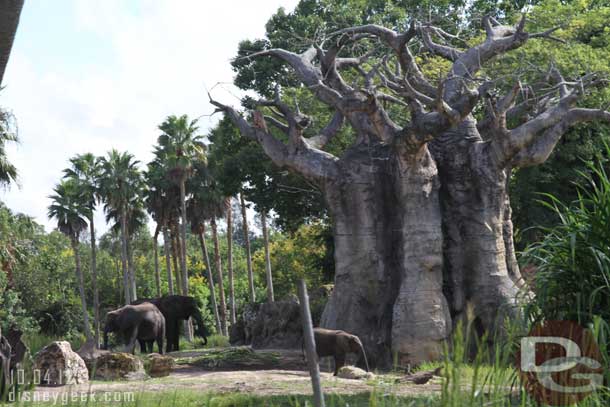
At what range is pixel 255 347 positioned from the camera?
2552 cm

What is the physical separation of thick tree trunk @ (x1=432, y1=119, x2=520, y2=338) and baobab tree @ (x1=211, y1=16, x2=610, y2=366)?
0.9 inches

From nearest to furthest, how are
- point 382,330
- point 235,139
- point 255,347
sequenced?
point 382,330 → point 255,347 → point 235,139

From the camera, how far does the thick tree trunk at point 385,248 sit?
64.7 feet

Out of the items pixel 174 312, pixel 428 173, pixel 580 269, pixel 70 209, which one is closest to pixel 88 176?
pixel 70 209


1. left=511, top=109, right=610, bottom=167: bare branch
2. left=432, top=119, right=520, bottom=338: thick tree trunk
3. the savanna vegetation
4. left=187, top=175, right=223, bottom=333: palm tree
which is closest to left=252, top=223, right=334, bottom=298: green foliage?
the savanna vegetation

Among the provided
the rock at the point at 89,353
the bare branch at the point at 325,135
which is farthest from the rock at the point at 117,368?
the bare branch at the point at 325,135

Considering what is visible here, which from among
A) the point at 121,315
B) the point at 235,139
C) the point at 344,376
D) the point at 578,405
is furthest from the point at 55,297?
the point at 578,405

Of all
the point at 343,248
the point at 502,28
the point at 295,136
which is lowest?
the point at 343,248

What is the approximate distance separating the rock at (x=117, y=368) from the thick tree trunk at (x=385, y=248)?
234 inches

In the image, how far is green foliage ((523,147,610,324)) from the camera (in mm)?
8039

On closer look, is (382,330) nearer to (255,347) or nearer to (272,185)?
(255,347)

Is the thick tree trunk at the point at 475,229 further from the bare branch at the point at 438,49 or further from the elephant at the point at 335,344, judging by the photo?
the elephant at the point at 335,344

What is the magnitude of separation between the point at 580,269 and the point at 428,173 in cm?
1217

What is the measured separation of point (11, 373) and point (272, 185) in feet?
74.6
